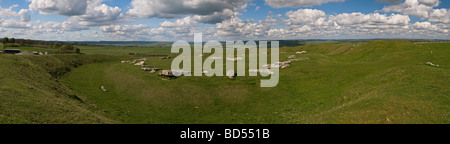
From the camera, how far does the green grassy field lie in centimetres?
2411

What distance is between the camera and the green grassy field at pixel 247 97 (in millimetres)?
24109

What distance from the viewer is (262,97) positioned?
4166 centimetres

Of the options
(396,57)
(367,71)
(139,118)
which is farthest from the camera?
(396,57)

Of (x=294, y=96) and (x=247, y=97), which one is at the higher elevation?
(x=294, y=96)

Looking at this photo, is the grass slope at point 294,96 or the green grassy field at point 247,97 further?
the grass slope at point 294,96

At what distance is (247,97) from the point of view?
42156mm

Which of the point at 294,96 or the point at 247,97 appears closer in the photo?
the point at 294,96

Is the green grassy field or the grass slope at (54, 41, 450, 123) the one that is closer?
the green grassy field
